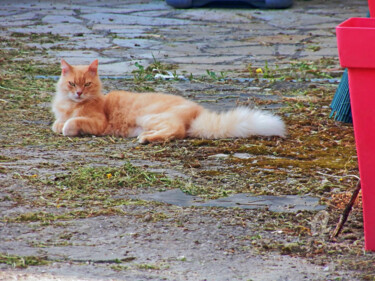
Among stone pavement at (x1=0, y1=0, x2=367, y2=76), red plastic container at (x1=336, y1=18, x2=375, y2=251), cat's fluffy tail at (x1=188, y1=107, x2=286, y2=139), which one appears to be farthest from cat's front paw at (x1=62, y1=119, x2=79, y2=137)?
red plastic container at (x1=336, y1=18, x2=375, y2=251)

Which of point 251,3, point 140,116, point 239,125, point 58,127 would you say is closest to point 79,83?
point 58,127

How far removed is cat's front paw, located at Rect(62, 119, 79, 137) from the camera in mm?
3777

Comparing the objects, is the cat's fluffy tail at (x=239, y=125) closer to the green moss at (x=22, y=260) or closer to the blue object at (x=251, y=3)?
the green moss at (x=22, y=260)

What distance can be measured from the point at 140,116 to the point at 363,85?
2.09 meters

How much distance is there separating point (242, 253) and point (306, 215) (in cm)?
46

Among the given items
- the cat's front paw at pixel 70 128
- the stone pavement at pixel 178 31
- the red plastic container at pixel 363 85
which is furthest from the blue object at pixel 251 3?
the red plastic container at pixel 363 85

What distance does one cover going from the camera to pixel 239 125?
12.1ft

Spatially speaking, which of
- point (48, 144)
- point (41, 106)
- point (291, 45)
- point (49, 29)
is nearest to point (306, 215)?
point (48, 144)

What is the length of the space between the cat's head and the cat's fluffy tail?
2.68 ft

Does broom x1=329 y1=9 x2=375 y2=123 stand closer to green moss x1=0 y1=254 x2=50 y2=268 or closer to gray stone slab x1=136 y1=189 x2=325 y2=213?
gray stone slab x1=136 y1=189 x2=325 y2=213

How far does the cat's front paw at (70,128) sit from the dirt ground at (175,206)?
88 mm

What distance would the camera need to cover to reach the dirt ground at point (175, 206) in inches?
80.8

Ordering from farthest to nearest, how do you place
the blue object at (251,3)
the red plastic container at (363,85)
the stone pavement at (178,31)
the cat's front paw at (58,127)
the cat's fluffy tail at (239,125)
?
the blue object at (251,3), the stone pavement at (178,31), the cat's front paw at (58,127), the cat's fluffy tail at (239,125), the red plastic container at (363,85)

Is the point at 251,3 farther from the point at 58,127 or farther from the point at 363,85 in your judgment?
the point at 363,85
